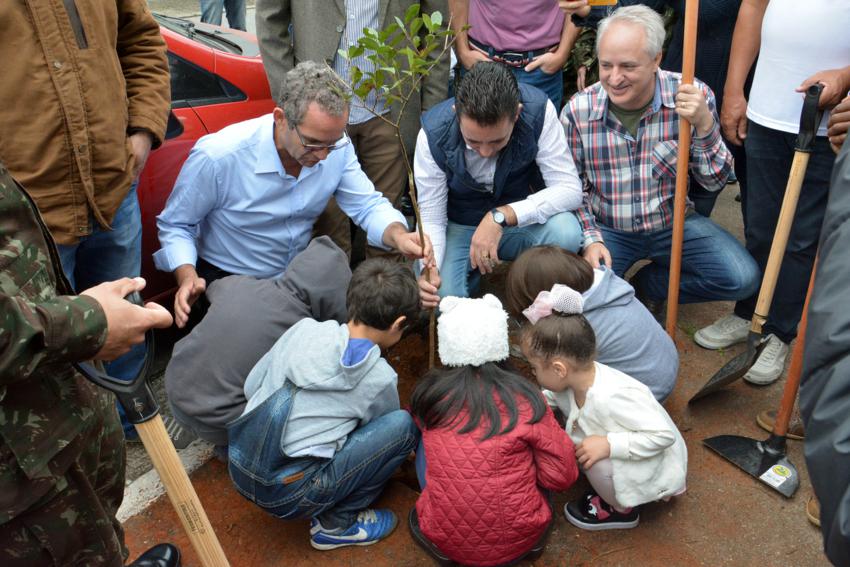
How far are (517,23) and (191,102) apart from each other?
1769mm

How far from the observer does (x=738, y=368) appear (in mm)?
3057

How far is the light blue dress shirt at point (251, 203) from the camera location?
3.01m

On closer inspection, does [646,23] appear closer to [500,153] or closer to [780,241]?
[500,153]

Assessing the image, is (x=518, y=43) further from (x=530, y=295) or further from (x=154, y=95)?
(x=154, y=95)

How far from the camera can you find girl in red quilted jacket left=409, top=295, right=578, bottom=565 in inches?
87.3

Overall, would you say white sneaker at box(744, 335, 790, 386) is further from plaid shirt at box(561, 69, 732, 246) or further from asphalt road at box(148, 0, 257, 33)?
asphalt road at box(148, 0, 257, 33)

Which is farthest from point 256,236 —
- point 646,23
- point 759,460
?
point 759,460

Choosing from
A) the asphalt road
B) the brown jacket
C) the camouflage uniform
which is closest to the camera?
the camouflage uniform

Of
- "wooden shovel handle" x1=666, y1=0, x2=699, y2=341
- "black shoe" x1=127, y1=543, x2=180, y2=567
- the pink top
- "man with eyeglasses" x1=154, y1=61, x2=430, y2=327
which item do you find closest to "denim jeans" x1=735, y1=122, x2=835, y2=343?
"wooden shovel handle" x1=666, y1=0, x2=699, y2=341

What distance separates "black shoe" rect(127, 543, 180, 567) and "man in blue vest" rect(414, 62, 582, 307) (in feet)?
4.72

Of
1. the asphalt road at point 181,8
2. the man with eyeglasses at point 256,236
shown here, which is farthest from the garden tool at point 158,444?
the asphalt road at point 181,8

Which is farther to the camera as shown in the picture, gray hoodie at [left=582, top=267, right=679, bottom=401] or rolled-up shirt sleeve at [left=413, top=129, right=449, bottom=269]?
rolled-up shirt sleeve at [left=413, top=129, right=449, bottom=269]

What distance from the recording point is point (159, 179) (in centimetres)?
320

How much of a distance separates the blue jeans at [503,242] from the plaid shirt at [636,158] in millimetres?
103
